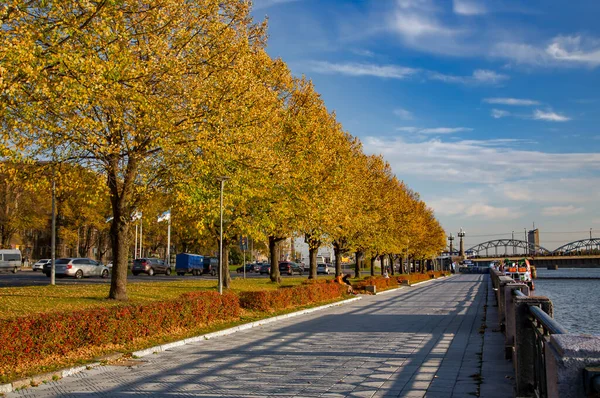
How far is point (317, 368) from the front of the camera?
10438 millimetres

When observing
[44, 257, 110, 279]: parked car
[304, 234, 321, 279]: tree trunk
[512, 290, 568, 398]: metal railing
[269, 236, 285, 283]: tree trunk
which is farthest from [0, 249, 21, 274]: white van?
A: [512, 290, 568, 398]: metal railing

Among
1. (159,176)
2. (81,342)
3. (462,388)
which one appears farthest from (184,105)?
(462,388)

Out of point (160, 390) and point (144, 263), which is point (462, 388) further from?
point (144, 263)

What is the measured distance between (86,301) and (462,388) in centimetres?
1410

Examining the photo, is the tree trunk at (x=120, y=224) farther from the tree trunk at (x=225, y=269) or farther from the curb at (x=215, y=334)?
the tree trunk at (x=225, y=269)

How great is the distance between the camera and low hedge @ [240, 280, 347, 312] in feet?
67.6

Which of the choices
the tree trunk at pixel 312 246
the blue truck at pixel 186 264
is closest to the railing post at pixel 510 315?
the tree trunk at pixel 312 246

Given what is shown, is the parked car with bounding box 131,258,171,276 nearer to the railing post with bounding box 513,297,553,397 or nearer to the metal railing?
the railing post with bounding box 513,297,553,397

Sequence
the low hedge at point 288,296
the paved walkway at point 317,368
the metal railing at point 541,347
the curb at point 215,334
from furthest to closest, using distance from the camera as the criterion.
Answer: the low hedge at point 288,296 < the curb at point 215,334 < the paved walkway at point 317,368 < the metal railing at point 541,347

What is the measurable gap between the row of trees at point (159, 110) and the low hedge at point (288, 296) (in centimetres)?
327

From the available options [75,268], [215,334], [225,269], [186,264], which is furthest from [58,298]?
[186,264]

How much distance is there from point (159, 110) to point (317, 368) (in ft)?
34.9

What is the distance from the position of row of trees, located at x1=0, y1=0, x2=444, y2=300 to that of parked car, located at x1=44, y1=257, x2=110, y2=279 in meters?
16.6

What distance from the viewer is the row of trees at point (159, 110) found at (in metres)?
14.2
